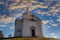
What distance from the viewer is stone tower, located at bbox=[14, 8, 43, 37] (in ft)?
81.0

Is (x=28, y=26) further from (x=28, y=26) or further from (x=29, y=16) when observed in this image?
(x=29, y=16)

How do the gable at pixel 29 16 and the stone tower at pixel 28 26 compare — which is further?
the gable at pixel 29 16

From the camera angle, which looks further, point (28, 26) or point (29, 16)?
point (29, 16)

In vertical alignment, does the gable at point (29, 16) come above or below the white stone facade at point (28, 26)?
above

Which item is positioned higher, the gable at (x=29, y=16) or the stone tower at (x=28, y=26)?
the gable at (x=29, y=16)

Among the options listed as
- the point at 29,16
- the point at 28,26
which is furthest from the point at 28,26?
the point at 29,16

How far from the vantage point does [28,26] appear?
25094 millimetres

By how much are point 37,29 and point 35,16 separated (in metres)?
2.72

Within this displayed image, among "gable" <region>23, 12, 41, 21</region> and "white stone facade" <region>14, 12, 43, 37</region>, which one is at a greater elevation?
"gable" <region>23, 12, 41, 21</region>

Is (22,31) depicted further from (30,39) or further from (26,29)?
(30,39)

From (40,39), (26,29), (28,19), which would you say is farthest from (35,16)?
(40,39)

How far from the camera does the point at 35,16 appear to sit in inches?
1061

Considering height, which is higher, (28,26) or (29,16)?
(29,16)

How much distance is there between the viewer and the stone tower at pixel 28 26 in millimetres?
24700
